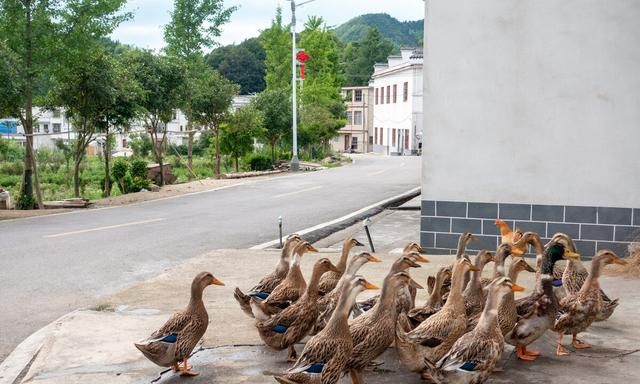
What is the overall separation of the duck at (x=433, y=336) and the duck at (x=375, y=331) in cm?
13

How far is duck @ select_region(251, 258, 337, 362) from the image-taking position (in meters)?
6.48

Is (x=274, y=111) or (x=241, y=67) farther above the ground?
(x=241, y=67)

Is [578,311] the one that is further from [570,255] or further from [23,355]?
[23,355]

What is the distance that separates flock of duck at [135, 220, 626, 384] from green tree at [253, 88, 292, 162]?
113ft

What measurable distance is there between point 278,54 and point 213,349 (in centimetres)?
5051

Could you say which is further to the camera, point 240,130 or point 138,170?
point 240,130

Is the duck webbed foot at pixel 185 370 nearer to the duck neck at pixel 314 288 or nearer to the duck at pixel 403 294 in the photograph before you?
the duck neck at pixel 314 288

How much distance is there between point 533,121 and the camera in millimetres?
11289

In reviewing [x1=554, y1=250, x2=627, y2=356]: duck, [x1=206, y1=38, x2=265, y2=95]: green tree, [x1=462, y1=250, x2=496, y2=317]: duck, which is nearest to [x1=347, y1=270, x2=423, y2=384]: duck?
[x1=462, y1=250, x2=496, y2=317]: duck

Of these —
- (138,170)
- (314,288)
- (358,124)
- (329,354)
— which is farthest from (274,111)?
(358,124)

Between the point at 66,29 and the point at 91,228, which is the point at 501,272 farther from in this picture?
→ the point at 66,29

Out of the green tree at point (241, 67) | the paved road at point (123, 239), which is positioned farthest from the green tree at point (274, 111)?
the green tree at point (241, 67)

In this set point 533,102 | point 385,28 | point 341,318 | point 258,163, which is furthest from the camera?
point 385,28

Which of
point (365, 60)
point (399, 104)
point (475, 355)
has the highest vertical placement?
point (365, 60)
